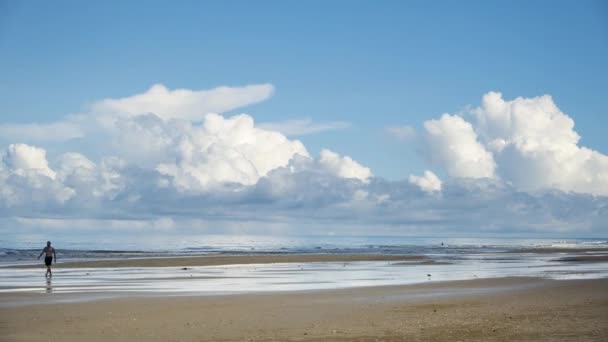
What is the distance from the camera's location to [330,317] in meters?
17.3

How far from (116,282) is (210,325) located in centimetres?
1661

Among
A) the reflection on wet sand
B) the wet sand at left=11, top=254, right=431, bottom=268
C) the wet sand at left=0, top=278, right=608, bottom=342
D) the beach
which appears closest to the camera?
the wet sand at left=0, top=278, right=608, bottom=342

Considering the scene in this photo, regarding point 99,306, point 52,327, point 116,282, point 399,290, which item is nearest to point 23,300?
point 99,306

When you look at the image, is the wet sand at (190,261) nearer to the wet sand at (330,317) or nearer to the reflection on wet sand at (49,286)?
the reflection on wet sand at (49,286)

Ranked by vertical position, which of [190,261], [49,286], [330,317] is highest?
[190,261]

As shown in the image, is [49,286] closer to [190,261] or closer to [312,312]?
[312,312]

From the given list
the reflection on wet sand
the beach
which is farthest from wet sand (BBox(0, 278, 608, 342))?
the reflection on wet sand

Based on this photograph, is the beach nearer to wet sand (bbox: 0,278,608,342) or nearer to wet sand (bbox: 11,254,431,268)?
wet sand (bbox: 0,278,608,342)

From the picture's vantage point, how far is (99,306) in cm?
2030

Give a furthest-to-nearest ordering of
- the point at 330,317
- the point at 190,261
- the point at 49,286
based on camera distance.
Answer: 1. the point at 190,261
2. the point at 49,286
3. the point at 330,317

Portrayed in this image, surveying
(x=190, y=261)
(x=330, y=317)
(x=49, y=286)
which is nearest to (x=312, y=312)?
(x=330, y=317)

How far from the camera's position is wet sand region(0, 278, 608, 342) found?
14523 mm

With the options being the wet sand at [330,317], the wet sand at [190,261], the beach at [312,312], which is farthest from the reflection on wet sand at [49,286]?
the wet sand at [190,261]

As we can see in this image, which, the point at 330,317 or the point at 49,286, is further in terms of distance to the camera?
the point at 49,286
